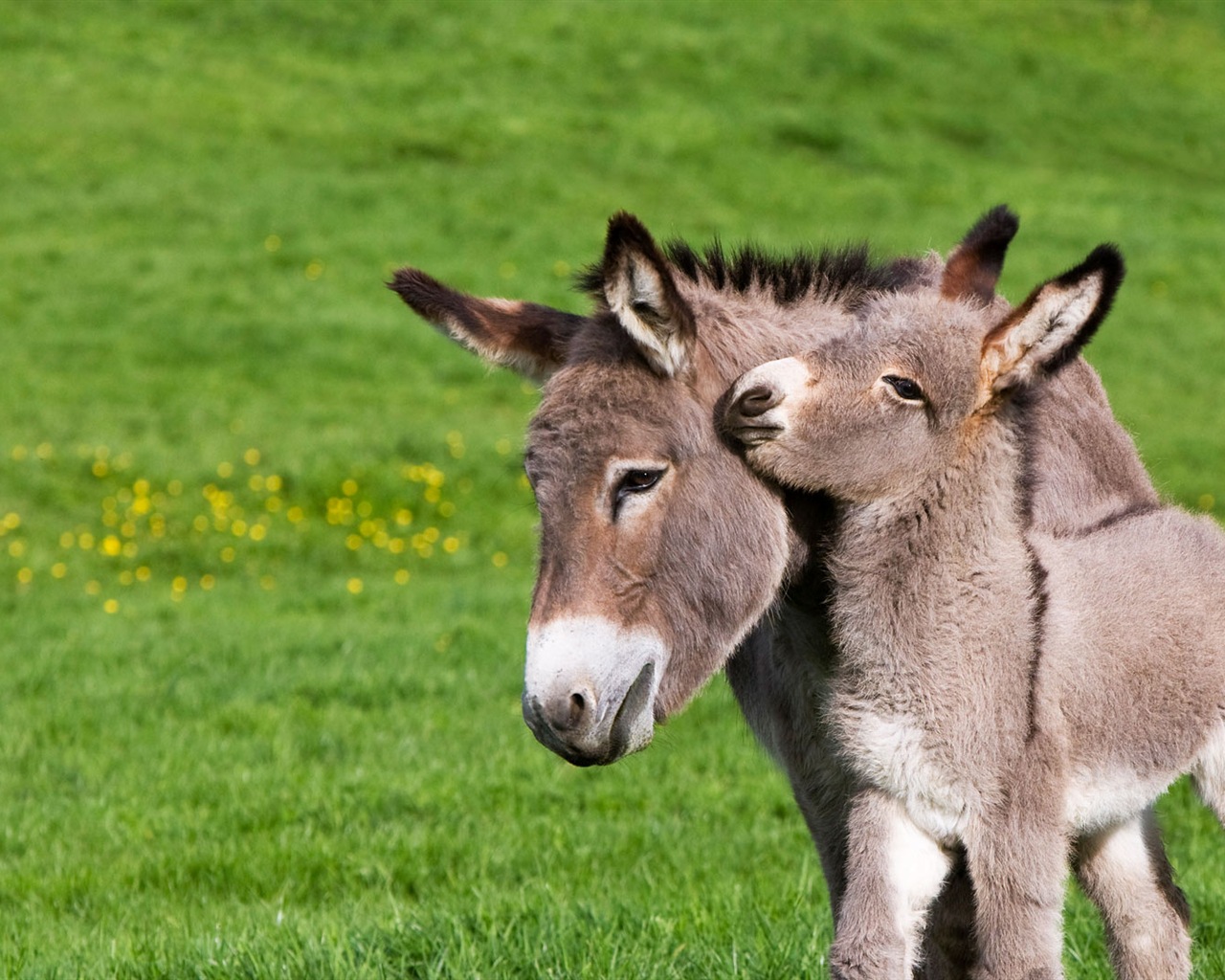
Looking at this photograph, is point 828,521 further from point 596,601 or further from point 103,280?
point 103,280

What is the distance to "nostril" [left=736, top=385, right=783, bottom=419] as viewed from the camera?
2.94 m

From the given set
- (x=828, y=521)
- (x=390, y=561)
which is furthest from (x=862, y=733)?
(x=390, y=561)

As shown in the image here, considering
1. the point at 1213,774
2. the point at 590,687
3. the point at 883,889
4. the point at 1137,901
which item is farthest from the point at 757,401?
the point at 1137,901

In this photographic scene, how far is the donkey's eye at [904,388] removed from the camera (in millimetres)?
3062

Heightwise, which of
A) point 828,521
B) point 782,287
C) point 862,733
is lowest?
point 862,733

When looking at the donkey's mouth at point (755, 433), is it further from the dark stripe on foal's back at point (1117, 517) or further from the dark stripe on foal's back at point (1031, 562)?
the dark stripe on foal's back at point (1117, 517)

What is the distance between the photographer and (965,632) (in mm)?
3090

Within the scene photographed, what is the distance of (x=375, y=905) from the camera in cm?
557

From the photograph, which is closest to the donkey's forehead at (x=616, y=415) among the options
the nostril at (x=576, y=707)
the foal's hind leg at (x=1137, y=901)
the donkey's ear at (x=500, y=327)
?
the donkey's ear at (x=500, y=327)

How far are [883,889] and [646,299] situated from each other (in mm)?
1247

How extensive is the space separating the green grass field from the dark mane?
1.15 metres

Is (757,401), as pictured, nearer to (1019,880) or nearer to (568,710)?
(568,710)

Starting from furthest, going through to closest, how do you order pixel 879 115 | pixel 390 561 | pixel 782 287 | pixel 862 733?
pixel 879 115
pixel 390 561
pixel 782 287
pixel 862 733

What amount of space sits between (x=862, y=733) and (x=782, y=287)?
100 cm
